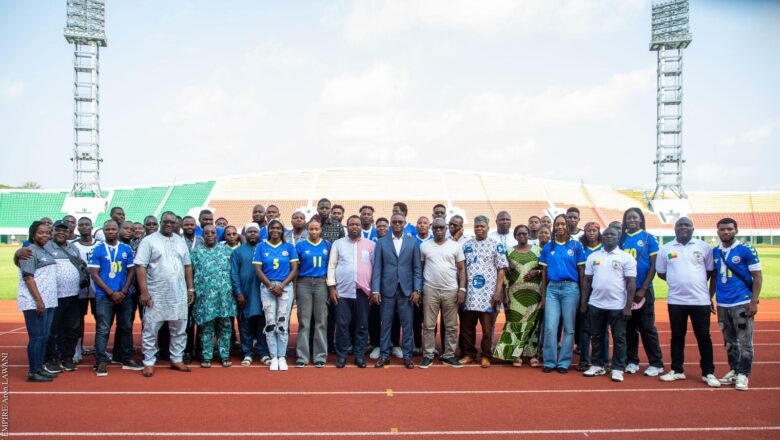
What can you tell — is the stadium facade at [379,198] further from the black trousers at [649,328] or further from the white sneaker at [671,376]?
the white sneaker at [671,376]

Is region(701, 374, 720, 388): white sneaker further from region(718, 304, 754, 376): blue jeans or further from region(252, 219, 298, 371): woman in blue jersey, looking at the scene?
region(252, 219, 298, 371): woman in blue jersey

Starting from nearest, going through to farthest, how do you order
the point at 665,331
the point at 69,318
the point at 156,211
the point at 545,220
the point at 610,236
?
the point at 610,236 < the point at 69,318 < the point at 545,220 < the point at 665,331 < the point at 156,211

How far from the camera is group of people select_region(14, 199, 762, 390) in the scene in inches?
245

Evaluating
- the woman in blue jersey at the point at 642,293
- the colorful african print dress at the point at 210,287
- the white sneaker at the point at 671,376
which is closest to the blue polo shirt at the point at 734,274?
the woman in blue jersey at the point at 642,293

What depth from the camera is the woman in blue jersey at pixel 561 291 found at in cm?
661

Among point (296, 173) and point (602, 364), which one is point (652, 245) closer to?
point (602, 364)

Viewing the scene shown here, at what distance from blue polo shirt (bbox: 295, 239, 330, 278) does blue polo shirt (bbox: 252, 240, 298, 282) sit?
0.16 m

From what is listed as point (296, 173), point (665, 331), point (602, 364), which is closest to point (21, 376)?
point (602, 364)

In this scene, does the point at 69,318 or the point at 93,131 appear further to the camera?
the point at 93,131

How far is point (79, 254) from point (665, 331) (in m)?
8.87

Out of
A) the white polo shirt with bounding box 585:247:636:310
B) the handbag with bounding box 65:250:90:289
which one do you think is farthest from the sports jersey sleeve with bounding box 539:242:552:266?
the handbag with bounding box 65:250:90:289

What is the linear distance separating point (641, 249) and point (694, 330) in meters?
1.01

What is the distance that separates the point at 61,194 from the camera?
6675cm

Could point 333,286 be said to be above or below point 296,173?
below
